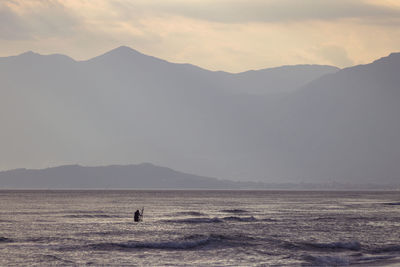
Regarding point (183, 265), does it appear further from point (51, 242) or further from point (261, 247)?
point (51, 242)

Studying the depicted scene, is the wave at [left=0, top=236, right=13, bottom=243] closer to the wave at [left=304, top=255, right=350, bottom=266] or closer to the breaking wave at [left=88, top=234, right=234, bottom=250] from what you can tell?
the breaking wave at [left=88, top=234, right=234, bottom=250]

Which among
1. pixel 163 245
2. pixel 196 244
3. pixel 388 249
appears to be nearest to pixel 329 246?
pixel 388 249

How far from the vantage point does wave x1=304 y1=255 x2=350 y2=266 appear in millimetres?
52781

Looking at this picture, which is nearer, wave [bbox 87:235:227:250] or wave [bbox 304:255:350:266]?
wave [bbox 304:255:350:266]

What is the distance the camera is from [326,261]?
2121 inches

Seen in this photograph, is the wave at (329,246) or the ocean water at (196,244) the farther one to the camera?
the wave at (329,246)

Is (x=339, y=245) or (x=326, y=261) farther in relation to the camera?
(x=339, y=245)

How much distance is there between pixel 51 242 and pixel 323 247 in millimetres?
26566

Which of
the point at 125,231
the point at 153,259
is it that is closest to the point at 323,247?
the point at 153,259

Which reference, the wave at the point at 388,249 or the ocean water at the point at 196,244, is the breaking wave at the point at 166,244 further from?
the wave at the point at 388,249

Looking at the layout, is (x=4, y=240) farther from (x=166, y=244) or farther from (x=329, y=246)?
(x=329, y=246)

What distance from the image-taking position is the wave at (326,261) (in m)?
52.8

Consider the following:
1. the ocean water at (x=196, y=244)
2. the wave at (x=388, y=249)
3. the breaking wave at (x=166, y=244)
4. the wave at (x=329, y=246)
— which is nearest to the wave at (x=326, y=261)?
the ocean water at (x=196, y=244)

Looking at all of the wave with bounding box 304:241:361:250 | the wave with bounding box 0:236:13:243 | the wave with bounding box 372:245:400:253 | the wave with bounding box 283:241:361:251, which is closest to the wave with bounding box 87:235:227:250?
the wave with bounding box 283:241:361:251
